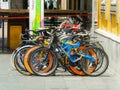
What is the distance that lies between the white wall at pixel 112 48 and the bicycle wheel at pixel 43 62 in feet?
5.20

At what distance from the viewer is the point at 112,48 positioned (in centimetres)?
1206

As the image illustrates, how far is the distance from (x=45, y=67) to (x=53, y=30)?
88 cm

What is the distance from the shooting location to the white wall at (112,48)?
1136 cm

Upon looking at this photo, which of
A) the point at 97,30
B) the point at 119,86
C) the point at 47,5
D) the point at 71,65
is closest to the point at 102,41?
the point at 97,30

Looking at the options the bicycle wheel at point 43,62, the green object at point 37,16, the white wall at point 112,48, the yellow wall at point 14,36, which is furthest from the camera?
the yellow wall at point 14,36

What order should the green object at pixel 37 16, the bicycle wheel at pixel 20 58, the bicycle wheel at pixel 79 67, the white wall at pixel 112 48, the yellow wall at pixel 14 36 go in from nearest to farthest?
the bicycle wheel at pixel 79 67 < the bicycle wheel at pixel 20 58 < the white wall at pixel 112 48 < the green object at pixel 37 16 < the yellow wall at pixel 14 36

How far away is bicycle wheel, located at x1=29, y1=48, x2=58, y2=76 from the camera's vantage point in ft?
35.1

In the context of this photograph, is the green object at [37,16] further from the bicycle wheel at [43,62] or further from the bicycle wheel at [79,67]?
the bicycle wheel at [79,67]

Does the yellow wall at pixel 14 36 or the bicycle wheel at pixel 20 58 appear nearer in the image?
the bicycle wheel at pixel 20 58

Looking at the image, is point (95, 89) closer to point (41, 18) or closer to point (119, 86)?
point (119, 86)

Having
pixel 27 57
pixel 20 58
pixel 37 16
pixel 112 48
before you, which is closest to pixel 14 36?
pixel 37 16

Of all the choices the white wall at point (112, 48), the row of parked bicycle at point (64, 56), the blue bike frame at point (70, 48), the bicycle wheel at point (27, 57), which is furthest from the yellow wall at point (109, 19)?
the bicycle wheel at point (27, 57)

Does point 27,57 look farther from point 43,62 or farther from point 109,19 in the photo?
point 109,19

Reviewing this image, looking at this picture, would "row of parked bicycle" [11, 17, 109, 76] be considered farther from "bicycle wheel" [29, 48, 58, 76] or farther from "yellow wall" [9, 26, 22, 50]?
"yellow wall" [9, 26, 22, 50]
